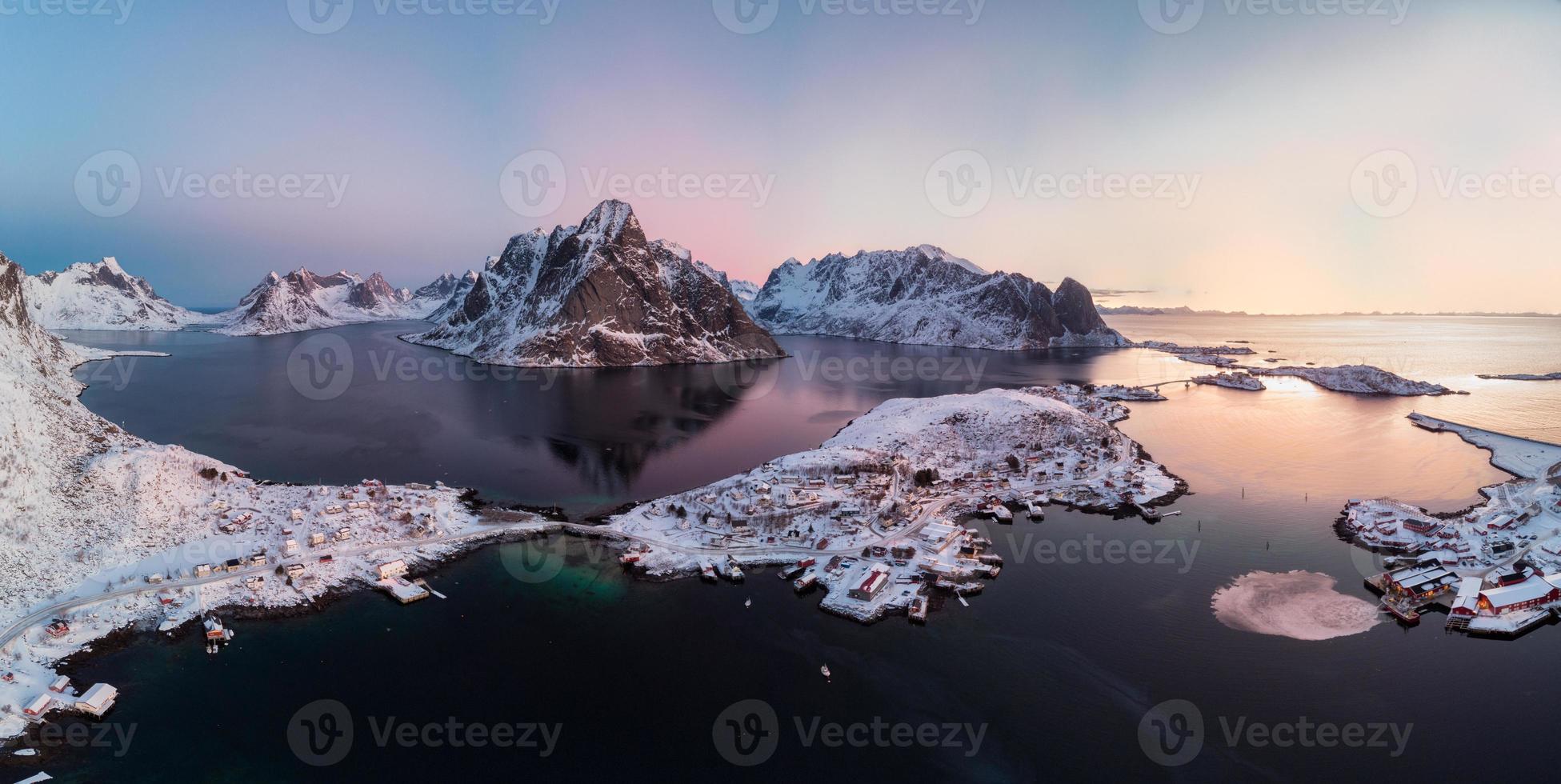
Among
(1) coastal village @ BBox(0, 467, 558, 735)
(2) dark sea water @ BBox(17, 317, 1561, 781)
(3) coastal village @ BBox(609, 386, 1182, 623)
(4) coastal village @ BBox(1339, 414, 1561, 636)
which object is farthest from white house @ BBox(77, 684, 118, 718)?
(4) coastal village @ BBox(1339, 414, 1561, 636)

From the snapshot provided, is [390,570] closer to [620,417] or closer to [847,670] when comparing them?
[847,670]

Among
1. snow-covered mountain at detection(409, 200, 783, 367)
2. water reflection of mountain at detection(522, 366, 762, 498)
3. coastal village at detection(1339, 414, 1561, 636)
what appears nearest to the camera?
coastal village at detection(1339, 414, 1561, 636)

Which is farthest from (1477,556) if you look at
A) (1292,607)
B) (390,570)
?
(390,570)

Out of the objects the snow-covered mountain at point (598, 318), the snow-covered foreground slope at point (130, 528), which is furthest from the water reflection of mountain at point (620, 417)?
the snow-covered foreground slope at point (130, 528)

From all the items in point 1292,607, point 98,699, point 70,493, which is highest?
point 70,493

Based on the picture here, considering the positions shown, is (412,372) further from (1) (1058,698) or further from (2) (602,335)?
(1) (1058,698)

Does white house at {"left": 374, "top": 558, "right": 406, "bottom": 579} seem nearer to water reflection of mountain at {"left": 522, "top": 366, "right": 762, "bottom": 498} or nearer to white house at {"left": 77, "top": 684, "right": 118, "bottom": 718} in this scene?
white house at {"left": 77, "top": 684, "right": 118, "bottom": 718}
